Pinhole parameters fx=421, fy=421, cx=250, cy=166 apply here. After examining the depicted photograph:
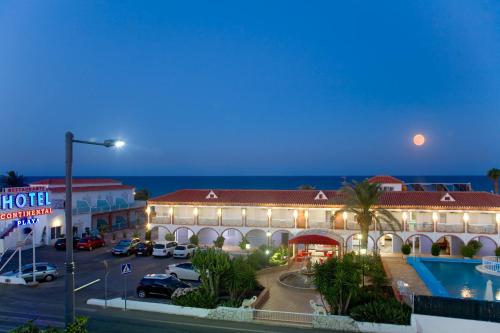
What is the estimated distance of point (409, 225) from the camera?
3419 centimetres

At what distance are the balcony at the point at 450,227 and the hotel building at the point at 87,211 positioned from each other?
33325mm

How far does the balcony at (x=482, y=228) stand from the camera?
32.6m

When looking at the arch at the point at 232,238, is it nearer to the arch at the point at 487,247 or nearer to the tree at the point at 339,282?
the arch at the point at 487,247

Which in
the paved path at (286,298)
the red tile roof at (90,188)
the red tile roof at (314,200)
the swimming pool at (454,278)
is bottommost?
the paved path at (286,298)

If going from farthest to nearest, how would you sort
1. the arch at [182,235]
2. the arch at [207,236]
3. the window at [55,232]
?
1. the window at [55,232]
2. the arch at [182,235]
3. the arch at [207,236]

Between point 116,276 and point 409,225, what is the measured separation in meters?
22.8

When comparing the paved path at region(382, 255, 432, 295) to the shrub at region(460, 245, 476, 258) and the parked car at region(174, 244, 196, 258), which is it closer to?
the shrub at region(460, 245, 476, 258)

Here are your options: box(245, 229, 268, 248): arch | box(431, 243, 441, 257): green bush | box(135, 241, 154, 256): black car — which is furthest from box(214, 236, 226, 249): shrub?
box(431, 243, 441, 257): green bush

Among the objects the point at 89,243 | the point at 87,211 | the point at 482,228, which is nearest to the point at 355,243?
the point at 482,228

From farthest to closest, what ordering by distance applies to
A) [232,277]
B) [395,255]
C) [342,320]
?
[395,255] < [232,277] < [342,320]

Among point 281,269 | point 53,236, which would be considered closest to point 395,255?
point 281,269

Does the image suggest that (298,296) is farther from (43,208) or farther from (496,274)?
(43,208)

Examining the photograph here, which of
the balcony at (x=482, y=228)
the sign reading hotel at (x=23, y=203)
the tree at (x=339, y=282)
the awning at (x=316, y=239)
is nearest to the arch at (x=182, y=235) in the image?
the awning at (x=316, y=239)

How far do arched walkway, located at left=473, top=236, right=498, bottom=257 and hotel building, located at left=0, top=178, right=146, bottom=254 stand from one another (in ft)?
119
